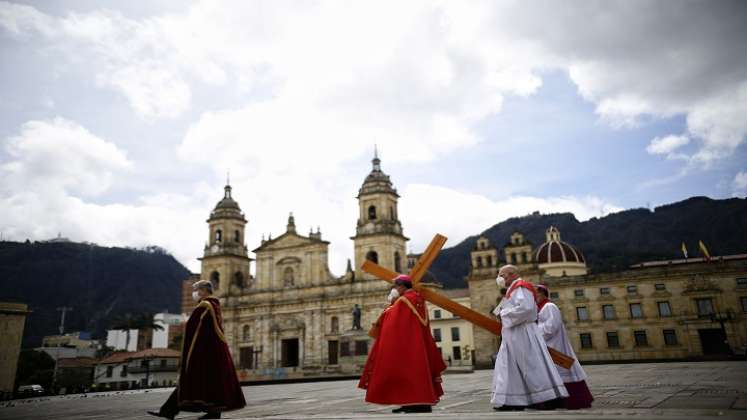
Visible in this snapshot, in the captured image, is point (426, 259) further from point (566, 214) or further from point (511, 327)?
point (566, 214)

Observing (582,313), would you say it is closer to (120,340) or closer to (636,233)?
(120,340)

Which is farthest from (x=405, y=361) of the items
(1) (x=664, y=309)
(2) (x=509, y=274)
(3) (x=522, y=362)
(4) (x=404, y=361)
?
(1) (x=664, y=309)

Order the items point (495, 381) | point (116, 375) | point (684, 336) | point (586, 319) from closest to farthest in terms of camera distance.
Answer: point (495, 381) < point (684, 336) < point (586, 319) < point (116, 375)

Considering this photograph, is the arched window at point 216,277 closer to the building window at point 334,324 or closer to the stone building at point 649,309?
the building window at point 334,324

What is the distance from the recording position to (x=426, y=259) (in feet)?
Answer: 23.0

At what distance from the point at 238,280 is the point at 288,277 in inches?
248

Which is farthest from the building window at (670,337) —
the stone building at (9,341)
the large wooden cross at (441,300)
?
the stone building at (9,341)

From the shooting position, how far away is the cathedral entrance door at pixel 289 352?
41875 mm

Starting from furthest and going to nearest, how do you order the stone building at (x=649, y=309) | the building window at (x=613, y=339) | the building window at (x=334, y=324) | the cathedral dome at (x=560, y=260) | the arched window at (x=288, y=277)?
the arched window at (x=288, y=277) < the cathedral dome at (x=560, y=260) < the building window at (x=334, y=324) < the building window at (x=613, y=339) < the stone building at (x=649, y=309)

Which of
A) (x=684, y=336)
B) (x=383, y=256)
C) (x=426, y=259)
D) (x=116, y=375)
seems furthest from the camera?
(x=116, y=375)

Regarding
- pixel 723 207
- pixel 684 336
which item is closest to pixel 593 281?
pixel 684 336

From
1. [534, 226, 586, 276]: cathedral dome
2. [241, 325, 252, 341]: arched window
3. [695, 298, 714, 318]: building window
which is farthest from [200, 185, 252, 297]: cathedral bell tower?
[695, 298, 714, 318]: building window

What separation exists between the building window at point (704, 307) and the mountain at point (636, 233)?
46.5 m

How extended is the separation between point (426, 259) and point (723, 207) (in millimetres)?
108214
